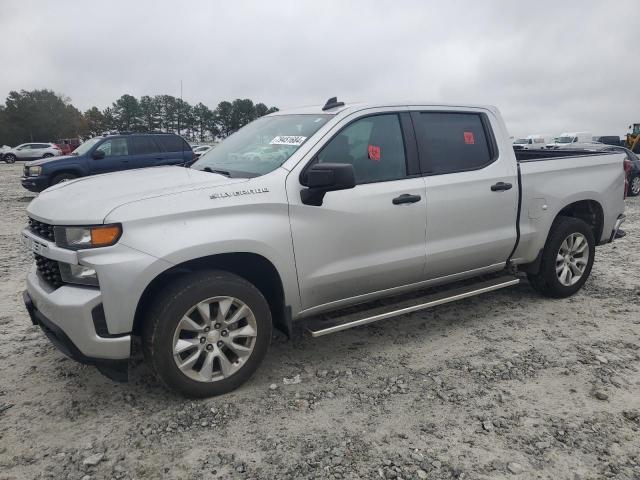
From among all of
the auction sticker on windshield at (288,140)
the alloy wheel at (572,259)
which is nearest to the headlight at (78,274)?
the auction sticker on windshield at (288,140)

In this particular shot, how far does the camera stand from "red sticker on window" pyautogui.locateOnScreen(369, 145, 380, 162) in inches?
146

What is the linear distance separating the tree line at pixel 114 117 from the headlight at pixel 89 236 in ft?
210

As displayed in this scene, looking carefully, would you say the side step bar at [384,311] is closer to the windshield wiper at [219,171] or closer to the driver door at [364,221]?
the driver door at [364,221]

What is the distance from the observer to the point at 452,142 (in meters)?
4.17

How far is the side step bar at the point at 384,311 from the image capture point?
3492mm

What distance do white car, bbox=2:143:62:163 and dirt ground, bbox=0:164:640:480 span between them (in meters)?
37.0

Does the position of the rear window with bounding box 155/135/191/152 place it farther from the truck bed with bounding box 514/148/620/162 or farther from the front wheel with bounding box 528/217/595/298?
the front wheel with bounding box 528/217/595/298

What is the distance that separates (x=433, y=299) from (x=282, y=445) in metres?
1.79

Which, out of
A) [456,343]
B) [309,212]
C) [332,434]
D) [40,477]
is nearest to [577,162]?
[456,343]

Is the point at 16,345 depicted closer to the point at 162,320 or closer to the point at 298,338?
the point at 162,320

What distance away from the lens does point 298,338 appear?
13.7 feet

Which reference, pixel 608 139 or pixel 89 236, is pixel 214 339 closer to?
pixel 89 236

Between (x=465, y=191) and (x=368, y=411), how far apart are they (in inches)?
75.3

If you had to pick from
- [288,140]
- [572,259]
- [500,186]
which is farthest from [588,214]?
[288,140]
